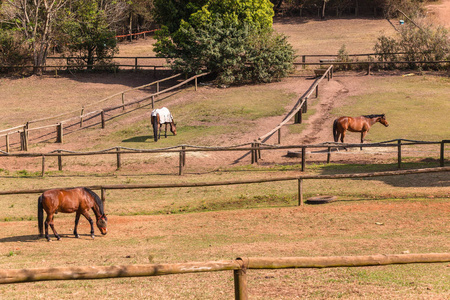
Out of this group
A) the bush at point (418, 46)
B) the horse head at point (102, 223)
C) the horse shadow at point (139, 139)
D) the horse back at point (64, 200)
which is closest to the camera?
the horse back at point (64, 200)

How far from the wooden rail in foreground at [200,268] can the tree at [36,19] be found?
128ft

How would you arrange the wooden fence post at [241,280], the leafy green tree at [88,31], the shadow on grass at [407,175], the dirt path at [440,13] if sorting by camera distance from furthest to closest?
the dirt path at [440,13] < the leafy green tree at [88,31] < the shadow on grass at [407,175] < the wooden fence post at [241,280]

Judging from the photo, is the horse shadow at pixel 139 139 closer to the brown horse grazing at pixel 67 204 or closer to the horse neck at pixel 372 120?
the horse neck at pixel 372 120

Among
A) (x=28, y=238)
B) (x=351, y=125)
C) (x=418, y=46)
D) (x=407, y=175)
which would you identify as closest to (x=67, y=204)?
(x=28, y=238)

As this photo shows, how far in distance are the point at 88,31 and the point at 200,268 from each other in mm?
41576

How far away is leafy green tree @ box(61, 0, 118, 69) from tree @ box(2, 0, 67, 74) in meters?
1.16

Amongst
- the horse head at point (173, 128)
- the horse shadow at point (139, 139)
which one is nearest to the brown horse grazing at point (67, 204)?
the horse shadow at point (139, 139)

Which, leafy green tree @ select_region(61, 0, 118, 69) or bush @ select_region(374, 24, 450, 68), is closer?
bush @ select_region(374, 24, 450, 68)

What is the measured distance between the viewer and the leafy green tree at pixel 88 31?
42875 millimetres

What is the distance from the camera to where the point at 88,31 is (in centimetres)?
4381

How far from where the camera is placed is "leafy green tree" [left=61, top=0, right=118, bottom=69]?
42875 mm

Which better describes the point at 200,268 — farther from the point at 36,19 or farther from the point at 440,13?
the point at 440,13

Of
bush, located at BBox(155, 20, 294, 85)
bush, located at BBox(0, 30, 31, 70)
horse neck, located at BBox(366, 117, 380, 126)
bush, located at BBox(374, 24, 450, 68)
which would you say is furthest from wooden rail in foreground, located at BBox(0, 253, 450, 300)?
bush, located at BBox(0, 30, 31, 70)

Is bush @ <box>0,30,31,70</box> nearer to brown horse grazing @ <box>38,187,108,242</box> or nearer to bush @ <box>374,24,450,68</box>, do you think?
bush @ <box>374,24,450,68</box>
